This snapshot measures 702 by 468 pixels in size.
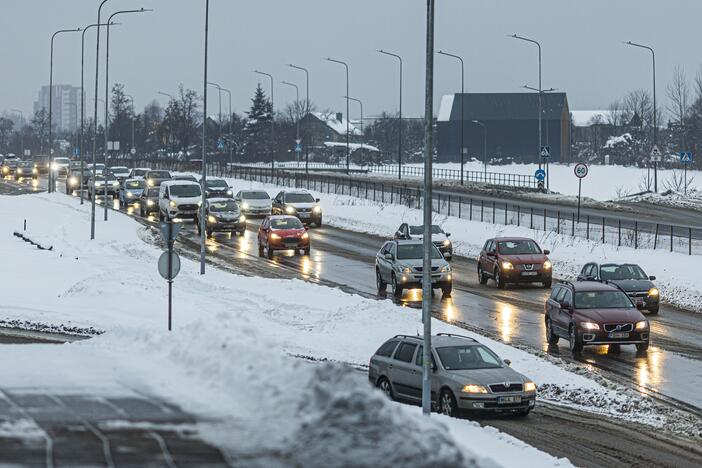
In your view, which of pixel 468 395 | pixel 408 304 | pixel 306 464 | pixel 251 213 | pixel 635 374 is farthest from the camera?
pixel 251 213

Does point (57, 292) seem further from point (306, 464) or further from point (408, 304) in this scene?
point (306, 464)

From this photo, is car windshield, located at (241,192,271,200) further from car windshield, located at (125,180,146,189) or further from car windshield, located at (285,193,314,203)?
car windshield, located at (125,180,146,189)

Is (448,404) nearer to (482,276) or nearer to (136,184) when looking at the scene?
(482,276)

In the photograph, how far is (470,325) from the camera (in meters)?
29.1

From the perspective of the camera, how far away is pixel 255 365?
1269 cm

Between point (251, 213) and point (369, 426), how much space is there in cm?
5360

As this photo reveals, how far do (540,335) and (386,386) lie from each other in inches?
320

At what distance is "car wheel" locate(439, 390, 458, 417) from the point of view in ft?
62.1

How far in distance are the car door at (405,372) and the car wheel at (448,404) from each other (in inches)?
16.8

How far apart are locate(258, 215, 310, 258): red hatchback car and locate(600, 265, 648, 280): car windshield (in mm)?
15382

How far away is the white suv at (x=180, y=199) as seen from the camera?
57.7m

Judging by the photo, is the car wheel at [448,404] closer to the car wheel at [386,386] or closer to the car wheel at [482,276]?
the car wheel at [386,386]

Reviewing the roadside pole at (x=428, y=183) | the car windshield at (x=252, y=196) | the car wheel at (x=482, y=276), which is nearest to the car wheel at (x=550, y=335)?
the roadside pole at (x=428, y=183)

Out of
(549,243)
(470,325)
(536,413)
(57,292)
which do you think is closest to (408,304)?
(470,325)
